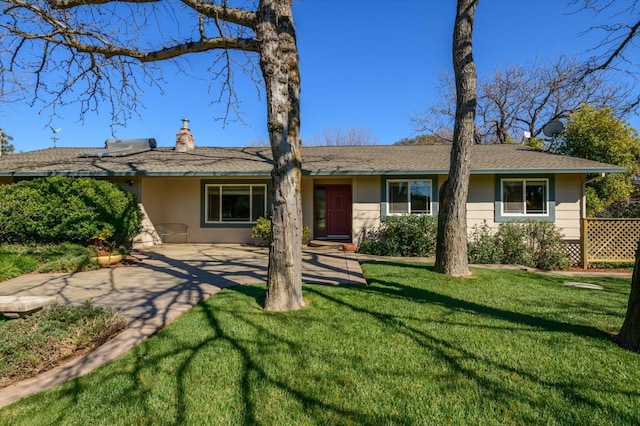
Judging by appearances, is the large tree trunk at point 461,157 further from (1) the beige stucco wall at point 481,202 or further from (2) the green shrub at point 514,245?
(1) the beige stucco wall at point 481,202

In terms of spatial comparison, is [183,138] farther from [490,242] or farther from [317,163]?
[490,242]

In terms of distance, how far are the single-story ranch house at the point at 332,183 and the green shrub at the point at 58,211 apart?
1705 millimetres

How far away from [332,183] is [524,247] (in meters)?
6.80

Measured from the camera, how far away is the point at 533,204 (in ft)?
35.9

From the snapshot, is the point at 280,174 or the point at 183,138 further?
the point at 183,138

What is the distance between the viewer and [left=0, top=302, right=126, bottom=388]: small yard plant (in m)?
3.06

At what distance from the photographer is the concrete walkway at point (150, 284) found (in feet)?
11.0

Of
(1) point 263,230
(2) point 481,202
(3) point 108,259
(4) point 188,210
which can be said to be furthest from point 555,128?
(3) point 108,259

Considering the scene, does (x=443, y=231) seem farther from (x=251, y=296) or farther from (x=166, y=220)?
(x=166, y=220)

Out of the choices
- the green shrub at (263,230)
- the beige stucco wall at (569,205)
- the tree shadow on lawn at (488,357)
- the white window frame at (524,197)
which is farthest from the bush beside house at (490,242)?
the tree shadow on lawn at (488,357)

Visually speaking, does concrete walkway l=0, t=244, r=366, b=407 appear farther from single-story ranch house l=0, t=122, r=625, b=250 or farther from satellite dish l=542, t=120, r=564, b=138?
satellite dish l=542, t=120, r=564, b=138

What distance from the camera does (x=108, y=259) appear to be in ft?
28.1

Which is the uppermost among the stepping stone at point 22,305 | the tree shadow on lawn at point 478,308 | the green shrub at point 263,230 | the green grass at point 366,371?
the green shrub at point 263,230

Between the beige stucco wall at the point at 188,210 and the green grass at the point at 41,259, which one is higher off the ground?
the beige stucco wall at the point at 188,210
